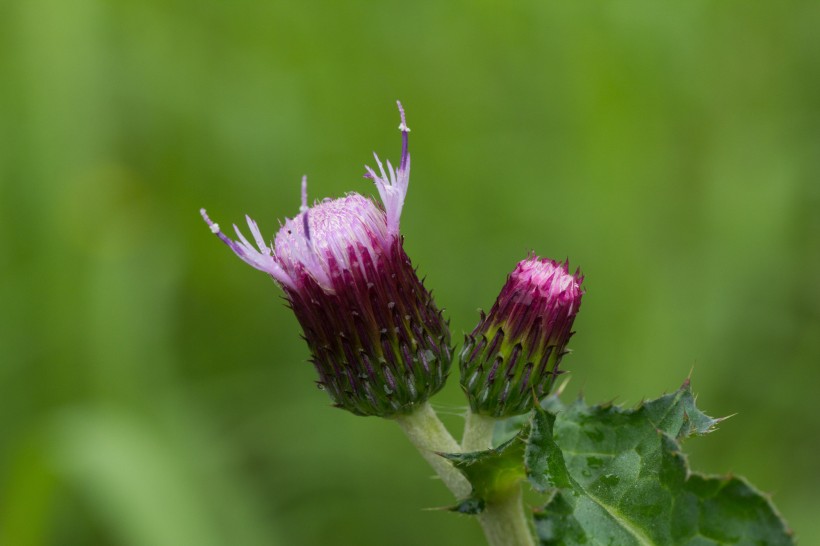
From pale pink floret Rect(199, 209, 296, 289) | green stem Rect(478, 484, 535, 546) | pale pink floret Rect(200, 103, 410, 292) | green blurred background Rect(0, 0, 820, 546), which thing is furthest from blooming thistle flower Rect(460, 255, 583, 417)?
green blurred background Rect(0, 0, 820, 546)

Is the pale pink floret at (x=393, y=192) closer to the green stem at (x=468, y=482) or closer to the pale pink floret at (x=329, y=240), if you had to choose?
the pale pink floret at (x=329, y=240)

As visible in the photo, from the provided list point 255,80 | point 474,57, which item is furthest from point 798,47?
point 255,80

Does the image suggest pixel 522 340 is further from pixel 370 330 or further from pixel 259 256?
pixel 259 256

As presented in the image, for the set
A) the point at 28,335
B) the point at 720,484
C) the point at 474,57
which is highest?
the point at 474,57

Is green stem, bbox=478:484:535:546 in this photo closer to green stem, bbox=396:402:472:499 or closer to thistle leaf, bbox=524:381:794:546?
green stem, bbox=396:402:472:499

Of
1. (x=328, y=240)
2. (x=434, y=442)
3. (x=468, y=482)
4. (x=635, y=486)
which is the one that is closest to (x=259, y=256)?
(x=328, y=240)

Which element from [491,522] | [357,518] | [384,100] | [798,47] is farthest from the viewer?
[384,100]

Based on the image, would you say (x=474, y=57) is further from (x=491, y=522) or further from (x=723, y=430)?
(x=491, y=522)

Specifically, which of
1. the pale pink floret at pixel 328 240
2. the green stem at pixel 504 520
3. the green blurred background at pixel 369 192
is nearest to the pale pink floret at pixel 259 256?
the pale pink floret at pixel 328 240

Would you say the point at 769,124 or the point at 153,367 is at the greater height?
the point at 769,124
